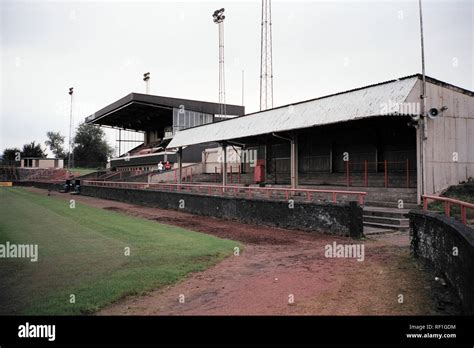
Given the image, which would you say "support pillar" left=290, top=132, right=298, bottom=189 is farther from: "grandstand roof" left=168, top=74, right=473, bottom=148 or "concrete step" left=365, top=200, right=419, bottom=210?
"concrete step" left=365, top=200, right=419, bottom=210

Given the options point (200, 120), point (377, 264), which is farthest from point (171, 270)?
point (200, 120)

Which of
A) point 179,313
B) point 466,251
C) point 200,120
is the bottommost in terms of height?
point 179,313

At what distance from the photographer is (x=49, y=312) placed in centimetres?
534

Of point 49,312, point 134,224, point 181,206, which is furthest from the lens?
point 181,206

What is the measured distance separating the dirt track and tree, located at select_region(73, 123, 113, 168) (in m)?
89.6

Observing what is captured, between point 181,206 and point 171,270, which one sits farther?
point 181,206

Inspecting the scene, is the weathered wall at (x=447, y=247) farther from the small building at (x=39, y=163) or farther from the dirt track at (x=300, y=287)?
the small building at (x=39, y=163)

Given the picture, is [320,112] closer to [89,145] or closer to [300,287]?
[300,287]

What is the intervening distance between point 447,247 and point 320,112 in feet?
43.4

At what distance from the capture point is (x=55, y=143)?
112312 millimetres
